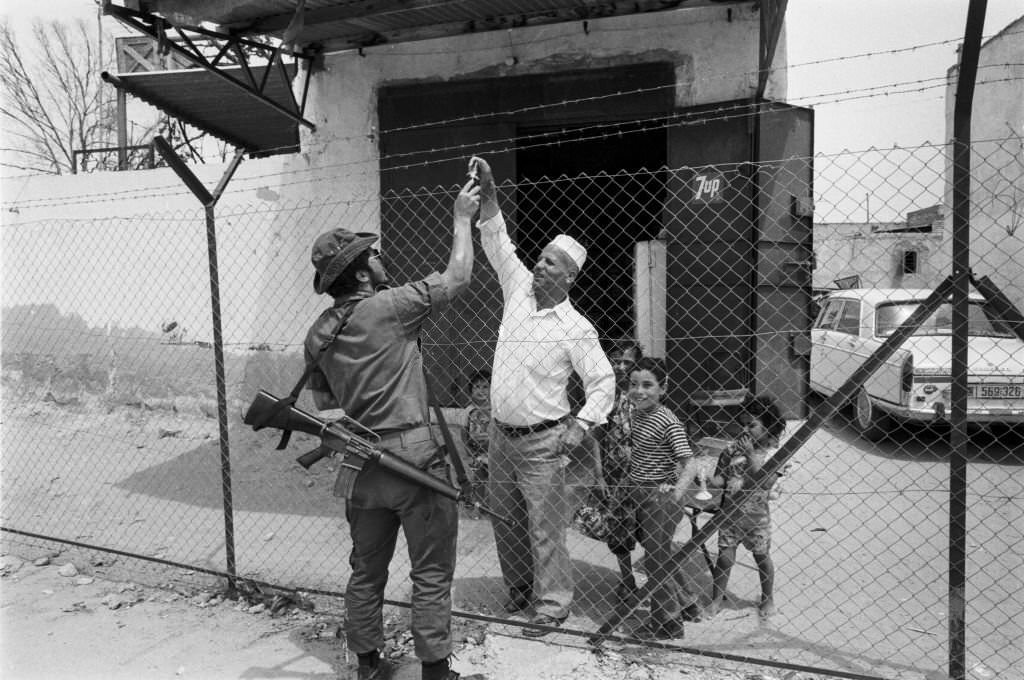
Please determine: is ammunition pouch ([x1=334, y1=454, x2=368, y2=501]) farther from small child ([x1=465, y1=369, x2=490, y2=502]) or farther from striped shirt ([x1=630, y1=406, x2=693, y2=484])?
small child ([x1=465, y1=369, x2=490, y2=502])

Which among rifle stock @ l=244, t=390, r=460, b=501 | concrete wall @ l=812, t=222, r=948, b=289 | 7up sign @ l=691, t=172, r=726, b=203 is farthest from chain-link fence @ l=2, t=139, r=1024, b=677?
concrete wall @ l=812, t=222, r=948, b=289

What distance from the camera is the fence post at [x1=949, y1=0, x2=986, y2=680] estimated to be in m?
2.65

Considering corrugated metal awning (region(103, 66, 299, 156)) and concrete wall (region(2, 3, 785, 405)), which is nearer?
concrete wall (region(2, 3, 785, 405))

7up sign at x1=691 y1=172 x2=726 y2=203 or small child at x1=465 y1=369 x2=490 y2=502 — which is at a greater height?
7up sign at x1=691 y1=172 x2=726 y2=203

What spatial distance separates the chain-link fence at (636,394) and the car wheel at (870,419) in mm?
39

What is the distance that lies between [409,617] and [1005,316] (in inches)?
111

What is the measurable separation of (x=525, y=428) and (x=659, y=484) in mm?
655

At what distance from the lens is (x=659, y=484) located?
344cm

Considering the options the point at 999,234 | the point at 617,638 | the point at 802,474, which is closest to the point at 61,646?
the point at 617,638

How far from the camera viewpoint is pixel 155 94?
7.00 metres

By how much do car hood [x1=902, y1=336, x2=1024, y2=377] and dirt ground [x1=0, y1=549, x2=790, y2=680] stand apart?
4.23m

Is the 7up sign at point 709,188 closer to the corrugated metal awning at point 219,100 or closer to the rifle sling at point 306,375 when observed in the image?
the corrugated metal awning at point 219,100

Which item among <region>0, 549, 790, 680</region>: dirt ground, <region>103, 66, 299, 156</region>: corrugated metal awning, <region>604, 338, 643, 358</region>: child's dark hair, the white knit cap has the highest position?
<region>103, 66, 299, 156</region>: corrugated metal awning

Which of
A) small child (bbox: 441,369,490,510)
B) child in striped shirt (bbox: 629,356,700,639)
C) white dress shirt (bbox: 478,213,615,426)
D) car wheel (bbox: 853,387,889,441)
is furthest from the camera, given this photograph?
car wheel (bbox: 853,387,889,441)
